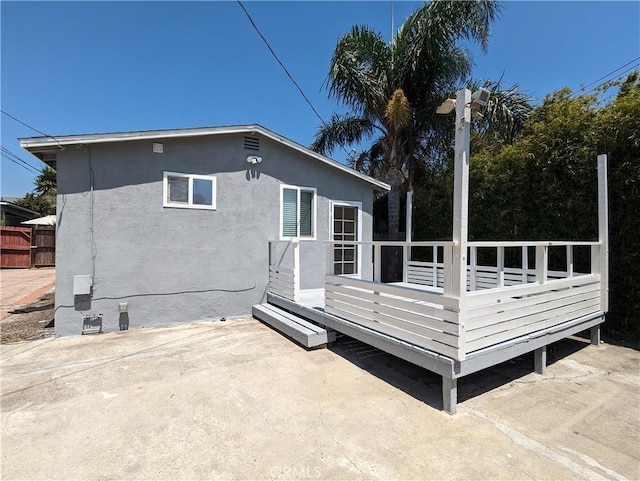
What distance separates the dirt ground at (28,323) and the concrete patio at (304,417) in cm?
86

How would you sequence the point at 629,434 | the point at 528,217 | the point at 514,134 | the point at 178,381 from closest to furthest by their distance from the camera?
the point at 629,434 < the point at 178,381 < the point at 528,217 < the point at 514,134

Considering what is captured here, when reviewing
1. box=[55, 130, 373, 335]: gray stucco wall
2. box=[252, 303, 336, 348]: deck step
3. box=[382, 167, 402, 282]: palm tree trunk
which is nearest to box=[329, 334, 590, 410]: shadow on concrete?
box=[252, 303, 336, 348]: deck step

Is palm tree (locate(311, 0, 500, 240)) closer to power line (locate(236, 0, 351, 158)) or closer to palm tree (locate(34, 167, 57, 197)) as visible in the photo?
power line (locate(236, 0, 351, 158))

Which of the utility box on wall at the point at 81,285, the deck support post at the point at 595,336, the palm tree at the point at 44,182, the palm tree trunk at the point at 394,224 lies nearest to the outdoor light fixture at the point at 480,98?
the deck support post at the point at 595,336

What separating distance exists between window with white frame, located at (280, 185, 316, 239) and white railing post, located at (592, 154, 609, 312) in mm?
5173

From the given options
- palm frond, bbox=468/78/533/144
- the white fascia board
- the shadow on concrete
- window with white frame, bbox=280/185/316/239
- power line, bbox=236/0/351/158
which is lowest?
the shadow on concrete

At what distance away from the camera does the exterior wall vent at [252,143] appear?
6672 mm

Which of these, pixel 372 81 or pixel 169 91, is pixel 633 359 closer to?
pixel 372 81

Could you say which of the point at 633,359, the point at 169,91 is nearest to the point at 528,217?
the point at 633,359

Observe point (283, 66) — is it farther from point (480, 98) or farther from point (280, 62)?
point (480, 98)

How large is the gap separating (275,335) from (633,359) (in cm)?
529

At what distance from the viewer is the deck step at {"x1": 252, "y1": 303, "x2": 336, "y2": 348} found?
4.73 m

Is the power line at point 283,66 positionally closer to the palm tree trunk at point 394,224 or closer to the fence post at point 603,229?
the palm tree trunk at point 394,224

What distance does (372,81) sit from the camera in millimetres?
8914
